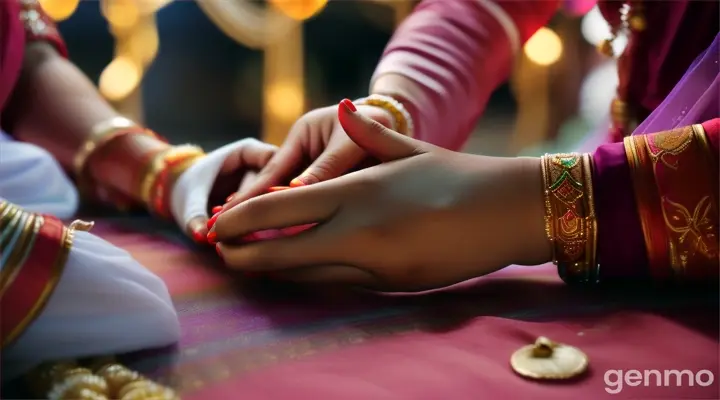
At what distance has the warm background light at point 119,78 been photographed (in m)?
1.43

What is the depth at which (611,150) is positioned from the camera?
480 mm

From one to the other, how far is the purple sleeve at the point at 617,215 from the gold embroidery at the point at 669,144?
0.02 meters

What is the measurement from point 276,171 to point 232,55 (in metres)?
1.05

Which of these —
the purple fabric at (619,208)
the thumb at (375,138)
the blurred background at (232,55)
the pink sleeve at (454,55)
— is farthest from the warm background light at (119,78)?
the purple fabric at (619,208)

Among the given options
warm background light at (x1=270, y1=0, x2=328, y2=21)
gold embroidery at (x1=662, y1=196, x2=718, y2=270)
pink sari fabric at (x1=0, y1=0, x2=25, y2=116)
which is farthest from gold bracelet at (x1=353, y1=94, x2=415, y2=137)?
warm background light at (x1=270, y1=0, x2=328, y2=21)

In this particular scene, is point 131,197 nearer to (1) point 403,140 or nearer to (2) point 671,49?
(1) point 403,140

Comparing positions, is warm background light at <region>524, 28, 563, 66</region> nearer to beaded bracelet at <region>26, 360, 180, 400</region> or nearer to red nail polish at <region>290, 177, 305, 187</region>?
red nail polish at <region>290, 177, 305, 187</region>

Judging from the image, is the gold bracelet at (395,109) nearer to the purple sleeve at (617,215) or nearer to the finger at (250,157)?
the finger at (250,157)

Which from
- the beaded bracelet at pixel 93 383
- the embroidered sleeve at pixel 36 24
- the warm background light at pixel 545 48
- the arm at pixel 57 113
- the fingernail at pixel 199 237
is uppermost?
the warm background light at pixel 545 48

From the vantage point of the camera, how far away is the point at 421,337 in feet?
1.38

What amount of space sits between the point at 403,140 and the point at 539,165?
92 millimetres

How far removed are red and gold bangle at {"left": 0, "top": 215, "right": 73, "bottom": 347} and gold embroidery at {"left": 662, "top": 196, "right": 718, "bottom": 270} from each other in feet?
1.17

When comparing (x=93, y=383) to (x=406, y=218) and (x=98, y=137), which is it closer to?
(x=406, y=218)

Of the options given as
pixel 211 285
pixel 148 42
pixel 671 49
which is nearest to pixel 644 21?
pixel 671 49
